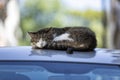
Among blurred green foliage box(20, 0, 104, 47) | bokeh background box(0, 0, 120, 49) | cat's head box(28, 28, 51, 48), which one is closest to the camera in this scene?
cat's head box(28, 28, 51, 48)

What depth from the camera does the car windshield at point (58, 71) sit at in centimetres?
404

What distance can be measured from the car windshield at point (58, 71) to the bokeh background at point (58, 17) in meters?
10.7

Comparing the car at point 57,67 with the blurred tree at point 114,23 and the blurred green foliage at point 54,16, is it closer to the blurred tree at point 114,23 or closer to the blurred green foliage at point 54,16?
the blurred tree at point 114,23

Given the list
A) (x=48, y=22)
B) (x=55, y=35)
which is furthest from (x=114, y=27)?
(x=55, y=35)

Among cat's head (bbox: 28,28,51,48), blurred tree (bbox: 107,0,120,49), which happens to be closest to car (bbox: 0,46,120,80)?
cat's head (bbox: 28,28,51,48)

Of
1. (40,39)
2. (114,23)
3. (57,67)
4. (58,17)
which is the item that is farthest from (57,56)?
(58,17)

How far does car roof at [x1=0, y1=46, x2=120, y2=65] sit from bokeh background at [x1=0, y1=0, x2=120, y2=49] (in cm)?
1037

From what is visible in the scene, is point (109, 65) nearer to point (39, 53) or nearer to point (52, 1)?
point (39, 53)

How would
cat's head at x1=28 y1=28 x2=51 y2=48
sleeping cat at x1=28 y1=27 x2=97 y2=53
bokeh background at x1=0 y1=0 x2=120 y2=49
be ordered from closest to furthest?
sleeping cat at x1=28 y1=27 x2=97 y2=53, cat's head at x1=28 y1=28 x2=51 y2=48, bokeh background at x1=0 y1=0 x2=120 y2=49

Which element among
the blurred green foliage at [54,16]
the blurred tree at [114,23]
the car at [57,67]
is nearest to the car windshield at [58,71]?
the car at [57,67]

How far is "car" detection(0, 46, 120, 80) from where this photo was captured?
405 cm

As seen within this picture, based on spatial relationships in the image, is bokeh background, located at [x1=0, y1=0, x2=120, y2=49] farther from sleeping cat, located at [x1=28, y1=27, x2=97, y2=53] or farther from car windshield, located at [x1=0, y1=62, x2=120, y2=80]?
car windshield, located at [x1=0, y1=62, x2=120, y2=80]

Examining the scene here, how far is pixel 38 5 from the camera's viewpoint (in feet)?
58.7

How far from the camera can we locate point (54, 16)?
17578mm
